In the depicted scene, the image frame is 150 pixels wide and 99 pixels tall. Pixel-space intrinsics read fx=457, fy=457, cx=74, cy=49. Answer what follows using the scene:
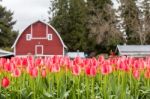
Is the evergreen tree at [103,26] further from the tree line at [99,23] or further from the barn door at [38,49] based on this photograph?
the barn door at [38,49]

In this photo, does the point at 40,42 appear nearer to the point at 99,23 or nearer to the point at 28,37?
the point at 28,37

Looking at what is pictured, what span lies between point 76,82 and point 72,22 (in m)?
59.4

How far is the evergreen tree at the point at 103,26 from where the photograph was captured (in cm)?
6041

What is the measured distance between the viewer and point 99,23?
6141 cm

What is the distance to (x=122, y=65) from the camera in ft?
16.3

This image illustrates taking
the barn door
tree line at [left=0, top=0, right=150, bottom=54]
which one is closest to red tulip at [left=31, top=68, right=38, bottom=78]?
the barn door

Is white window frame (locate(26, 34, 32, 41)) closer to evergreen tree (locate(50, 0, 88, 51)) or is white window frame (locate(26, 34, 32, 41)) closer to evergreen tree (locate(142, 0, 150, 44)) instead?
evergreen tree (locate(50, 0, 88, 51))

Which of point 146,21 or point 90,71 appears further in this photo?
point 146,21

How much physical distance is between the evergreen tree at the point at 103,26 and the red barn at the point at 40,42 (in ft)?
24.8

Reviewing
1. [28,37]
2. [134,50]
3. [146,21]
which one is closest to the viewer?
[134,50]

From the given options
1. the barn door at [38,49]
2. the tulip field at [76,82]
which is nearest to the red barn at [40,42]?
the barn door at [38,49]

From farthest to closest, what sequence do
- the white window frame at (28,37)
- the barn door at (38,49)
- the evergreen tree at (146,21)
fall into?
the evergreen tree at (146,21) < the white window frame at (28,37) < the barn door at (38,49)

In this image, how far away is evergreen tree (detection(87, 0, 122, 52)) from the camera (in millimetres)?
60406

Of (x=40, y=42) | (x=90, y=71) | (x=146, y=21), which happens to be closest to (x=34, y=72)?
(x=90, y=71)
